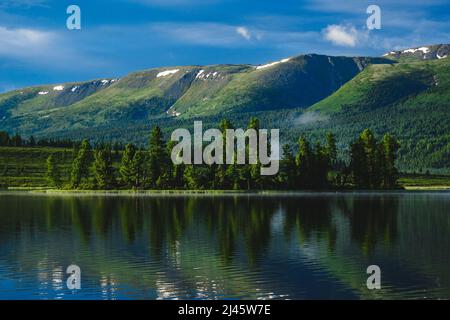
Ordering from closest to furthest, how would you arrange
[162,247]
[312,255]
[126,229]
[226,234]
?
[312,255] < [162,247] < [226,234] < [126,229]

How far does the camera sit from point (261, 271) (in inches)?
2148

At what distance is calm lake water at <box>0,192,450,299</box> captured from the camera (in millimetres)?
47281

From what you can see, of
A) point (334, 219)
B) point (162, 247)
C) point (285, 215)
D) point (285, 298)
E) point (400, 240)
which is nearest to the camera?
point (285, 298)

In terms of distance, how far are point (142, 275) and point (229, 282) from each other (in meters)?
7.50

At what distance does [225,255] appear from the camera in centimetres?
6406

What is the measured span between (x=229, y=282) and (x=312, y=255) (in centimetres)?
1634

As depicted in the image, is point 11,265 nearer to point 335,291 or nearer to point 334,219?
point 335,291

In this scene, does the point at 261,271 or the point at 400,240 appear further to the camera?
the point at 400,240

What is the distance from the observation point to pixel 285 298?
4444 cm

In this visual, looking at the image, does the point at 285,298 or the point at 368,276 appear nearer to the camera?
the point at 285,298

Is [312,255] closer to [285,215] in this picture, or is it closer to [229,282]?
[229,282]

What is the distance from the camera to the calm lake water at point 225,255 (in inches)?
1861

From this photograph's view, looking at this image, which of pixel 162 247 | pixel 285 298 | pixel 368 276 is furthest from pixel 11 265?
pixel 368 276
